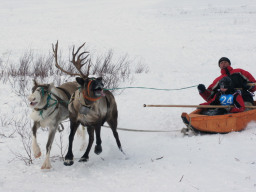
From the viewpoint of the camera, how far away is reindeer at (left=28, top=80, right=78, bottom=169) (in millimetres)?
4246

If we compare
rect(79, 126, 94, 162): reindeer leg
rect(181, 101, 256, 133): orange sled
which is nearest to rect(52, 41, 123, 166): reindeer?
rect(79, 126, 94, 162): reindeer leg

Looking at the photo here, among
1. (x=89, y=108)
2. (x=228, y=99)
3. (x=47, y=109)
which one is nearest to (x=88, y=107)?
(x=89, y=108)

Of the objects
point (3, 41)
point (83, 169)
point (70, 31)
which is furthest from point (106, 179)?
point (70, 31)

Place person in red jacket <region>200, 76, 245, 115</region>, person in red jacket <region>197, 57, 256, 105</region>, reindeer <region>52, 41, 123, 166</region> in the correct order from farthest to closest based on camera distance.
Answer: person in red jacket <region>197, 57, 256, 105</region> → person in red jacket <region>200, 76, 245, 115</region> → reindeer <region>52, 41, 123, 166</region>

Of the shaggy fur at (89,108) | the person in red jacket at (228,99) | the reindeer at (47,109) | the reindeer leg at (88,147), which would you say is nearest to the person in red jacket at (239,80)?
the person in red jacket at (228,99)

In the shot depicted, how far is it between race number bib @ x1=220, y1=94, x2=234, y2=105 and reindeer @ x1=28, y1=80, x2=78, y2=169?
2.89 metres

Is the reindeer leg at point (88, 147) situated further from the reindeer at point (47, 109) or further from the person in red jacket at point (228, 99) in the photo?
the person in red jacket at point (228, 99)

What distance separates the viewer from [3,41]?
1689 cm

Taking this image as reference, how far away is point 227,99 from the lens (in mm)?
5875

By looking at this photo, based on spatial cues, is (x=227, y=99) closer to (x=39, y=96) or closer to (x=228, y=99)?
(x=228, y=99)

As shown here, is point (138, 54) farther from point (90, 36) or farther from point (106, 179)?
point (106, 179)

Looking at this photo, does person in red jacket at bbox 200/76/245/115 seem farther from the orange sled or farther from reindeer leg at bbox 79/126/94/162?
reindeer leg at bbox 79/126/94/162

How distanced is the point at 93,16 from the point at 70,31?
609 centimetres

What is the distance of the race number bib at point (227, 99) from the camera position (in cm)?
582
